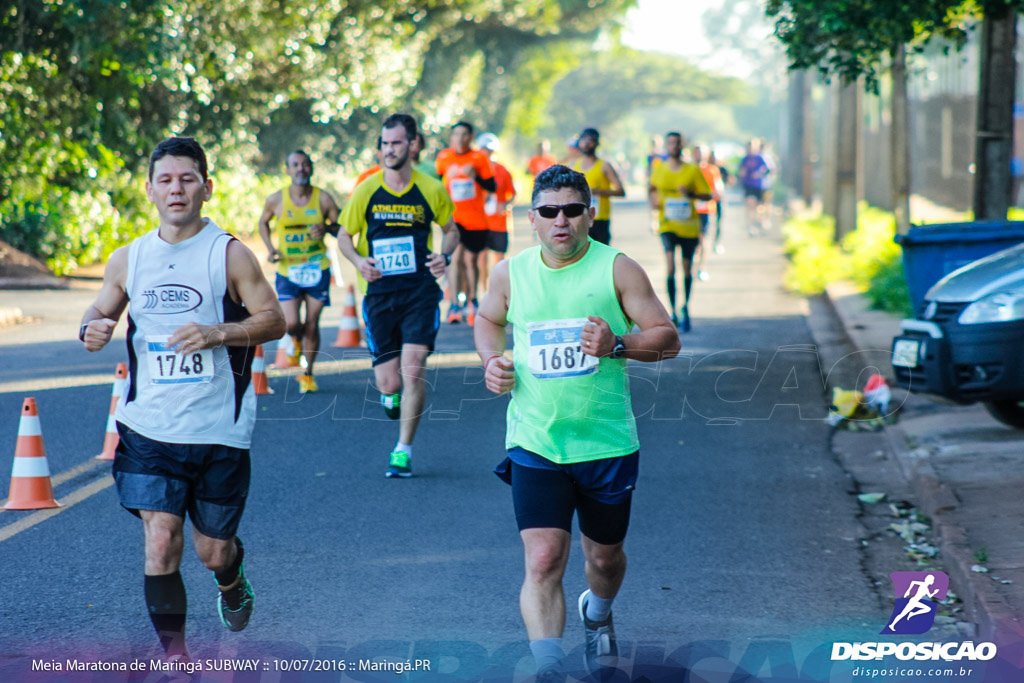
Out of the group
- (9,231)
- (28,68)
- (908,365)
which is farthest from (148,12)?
(908,365)

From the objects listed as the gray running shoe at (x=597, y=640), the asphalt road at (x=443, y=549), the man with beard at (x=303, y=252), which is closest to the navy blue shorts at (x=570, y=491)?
the gray running shoe at (x=597, y=640)

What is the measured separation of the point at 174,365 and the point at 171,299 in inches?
8.6

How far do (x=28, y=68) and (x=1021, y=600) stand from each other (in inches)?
726

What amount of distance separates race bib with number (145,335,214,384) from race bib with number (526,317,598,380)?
109 cm

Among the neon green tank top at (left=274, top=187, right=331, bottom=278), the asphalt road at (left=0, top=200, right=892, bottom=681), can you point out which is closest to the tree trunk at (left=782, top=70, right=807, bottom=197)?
the neon green tank top at (left=274, top=187, right=331, bottom=278)

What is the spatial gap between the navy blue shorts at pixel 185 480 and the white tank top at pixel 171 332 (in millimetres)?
42

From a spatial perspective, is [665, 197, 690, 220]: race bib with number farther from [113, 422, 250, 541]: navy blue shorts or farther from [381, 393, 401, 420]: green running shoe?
Answer: [113, 422, 250, 541]: navy blue shorts

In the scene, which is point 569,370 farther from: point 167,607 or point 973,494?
point 973,494

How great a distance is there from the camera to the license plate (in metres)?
7.77

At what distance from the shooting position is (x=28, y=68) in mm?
20125

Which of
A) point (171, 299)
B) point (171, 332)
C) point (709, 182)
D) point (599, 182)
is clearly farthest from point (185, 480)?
point (709, 182)

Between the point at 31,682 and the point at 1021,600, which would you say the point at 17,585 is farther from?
the point at 1021,600

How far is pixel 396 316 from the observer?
26.0 feet

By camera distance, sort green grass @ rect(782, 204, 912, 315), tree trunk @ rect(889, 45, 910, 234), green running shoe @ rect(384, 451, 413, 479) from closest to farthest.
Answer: green running shoe @ rect(384, 451, 413, 479), green grass @ rect(782, 204, 912, 315), tree trunk @ rect(889, 45, 910, 234)
